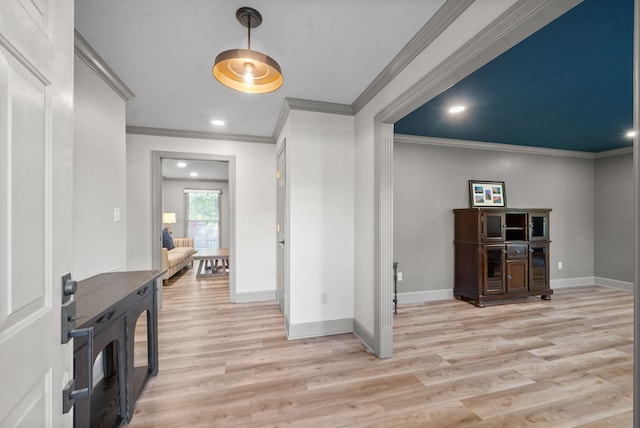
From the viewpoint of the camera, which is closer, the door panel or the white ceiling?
the white ceiling

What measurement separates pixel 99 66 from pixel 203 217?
641cm

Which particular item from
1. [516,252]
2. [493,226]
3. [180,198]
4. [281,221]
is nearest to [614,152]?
[516,252]

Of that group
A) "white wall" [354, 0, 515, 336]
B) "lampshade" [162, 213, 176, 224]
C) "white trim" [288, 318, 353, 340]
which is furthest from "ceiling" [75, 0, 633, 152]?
"lampshade" [162, 213, 176, 224]

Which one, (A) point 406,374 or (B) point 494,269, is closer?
(A) point 406,374

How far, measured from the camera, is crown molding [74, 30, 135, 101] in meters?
1.84

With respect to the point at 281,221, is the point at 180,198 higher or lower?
higher

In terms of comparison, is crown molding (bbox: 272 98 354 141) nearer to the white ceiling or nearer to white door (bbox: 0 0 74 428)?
the white ceiling

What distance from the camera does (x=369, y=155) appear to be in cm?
255

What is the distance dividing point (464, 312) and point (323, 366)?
226cm

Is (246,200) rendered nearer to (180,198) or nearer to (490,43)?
(490,43)

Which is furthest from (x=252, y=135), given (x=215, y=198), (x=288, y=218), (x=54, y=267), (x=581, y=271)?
(x=581, y=271)

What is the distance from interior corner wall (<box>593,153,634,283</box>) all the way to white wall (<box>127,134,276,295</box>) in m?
5.87

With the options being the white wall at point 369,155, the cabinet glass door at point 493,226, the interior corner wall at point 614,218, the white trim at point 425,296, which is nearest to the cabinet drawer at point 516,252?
the cabinet glass door at point 493,226

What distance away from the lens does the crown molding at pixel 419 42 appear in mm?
1489
